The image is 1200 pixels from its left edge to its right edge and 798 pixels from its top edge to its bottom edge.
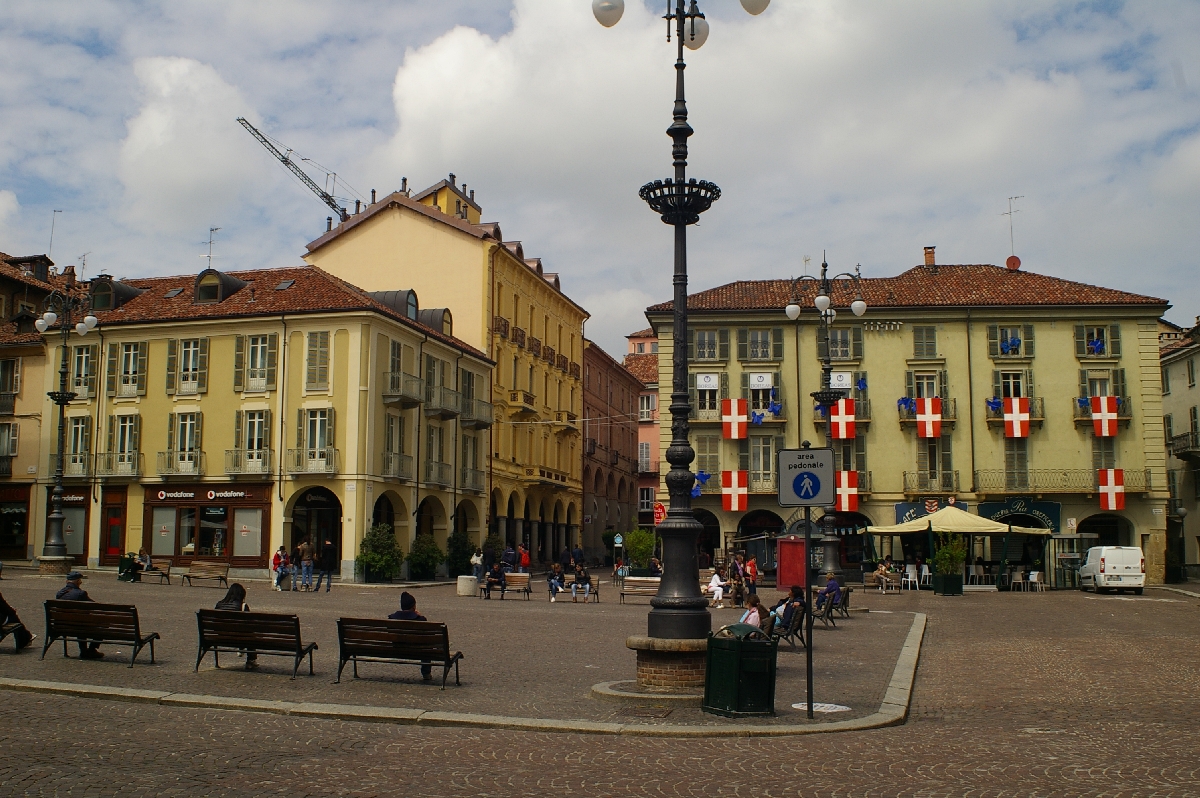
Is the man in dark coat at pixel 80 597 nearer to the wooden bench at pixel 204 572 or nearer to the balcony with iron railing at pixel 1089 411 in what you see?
the wooden bench at pixel 204 572

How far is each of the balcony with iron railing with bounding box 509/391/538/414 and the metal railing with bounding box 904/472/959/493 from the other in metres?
18.3

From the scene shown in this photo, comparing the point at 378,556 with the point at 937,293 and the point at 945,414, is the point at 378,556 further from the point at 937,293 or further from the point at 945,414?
the point at 937,293

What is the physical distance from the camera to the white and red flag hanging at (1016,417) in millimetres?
49531

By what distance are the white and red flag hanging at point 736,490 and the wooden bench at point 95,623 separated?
37.8 meters

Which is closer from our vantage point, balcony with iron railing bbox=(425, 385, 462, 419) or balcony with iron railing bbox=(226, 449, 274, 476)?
balcony with iron railing bbox=(226, 449, 274, 476)

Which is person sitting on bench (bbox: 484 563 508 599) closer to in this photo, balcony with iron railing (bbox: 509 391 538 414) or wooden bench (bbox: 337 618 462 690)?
wooden bench (bbox: 337 618 462 690)

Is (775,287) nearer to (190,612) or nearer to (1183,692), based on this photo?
(190,612)

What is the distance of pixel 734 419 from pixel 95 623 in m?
38.7

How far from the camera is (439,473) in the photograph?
46.2 meters

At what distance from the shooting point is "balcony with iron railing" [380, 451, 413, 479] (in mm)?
41581

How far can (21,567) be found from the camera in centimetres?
4234

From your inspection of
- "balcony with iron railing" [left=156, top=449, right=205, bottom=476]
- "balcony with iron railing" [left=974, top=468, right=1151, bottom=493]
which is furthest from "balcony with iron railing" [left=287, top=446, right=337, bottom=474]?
"balcony with iron railing" [left=974, top=468, right=1151, bottom=493]

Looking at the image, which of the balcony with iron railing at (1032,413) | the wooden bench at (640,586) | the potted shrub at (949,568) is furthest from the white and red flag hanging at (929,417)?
the wooden bench at (640,586)

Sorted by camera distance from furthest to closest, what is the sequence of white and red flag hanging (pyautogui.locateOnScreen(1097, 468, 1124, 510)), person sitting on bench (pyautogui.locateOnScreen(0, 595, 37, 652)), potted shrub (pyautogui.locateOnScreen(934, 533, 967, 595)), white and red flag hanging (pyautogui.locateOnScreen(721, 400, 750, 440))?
white and red flag hanging (pyautogui.locateOnScreen(721, 400, 750, 440))
white and red flag hanging (pyautogui.locateOnScreen(1097, 468, 1124, 510))
potted shrub (pyautogui.locateOnScreen(934, 533, 967, 595))
person sitting on bench (pyautogui.locateOnScreen(0, 595, 37, 652))
